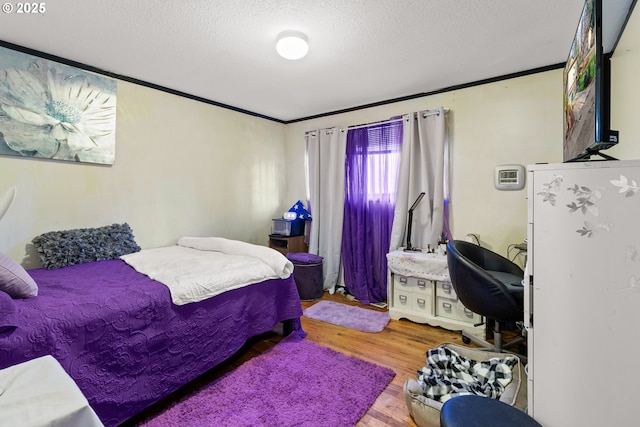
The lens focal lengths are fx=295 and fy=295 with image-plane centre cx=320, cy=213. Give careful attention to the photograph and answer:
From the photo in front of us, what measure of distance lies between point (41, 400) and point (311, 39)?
227 cm

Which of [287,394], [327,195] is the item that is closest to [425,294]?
[287,394]

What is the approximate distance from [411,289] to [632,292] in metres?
1.99

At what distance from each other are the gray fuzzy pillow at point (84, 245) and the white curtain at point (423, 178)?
2.63 metres

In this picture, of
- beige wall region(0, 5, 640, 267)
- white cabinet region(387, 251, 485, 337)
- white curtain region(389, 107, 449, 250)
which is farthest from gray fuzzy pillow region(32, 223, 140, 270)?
white curtain region(389, 107, 449, 250)

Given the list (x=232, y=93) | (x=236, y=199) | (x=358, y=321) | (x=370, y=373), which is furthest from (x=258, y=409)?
(x=232, y=93)

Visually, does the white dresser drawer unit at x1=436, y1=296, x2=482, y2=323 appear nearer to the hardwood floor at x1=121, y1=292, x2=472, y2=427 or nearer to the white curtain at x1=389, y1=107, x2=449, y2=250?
the hardwood floor at x1=121, y1=292, x2=472, y2=427

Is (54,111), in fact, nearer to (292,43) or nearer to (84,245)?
(84,245)

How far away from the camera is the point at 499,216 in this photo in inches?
110

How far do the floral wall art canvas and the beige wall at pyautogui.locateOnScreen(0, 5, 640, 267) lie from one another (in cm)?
10

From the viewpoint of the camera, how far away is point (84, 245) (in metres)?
2.35

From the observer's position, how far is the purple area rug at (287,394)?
1.60 meters

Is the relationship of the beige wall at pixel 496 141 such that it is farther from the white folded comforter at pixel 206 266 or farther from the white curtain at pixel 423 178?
the white folded comforter at pixel 206 266

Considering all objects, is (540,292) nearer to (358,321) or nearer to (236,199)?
(358,321)

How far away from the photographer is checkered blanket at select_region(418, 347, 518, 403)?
5.47 feet
